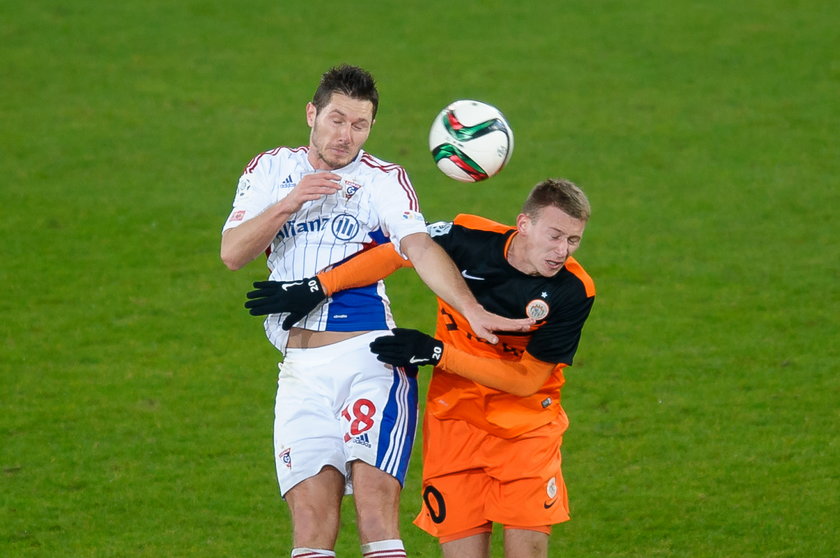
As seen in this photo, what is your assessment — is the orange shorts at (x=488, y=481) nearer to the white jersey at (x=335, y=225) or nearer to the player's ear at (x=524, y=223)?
the white jersey at (x=335, y=225)

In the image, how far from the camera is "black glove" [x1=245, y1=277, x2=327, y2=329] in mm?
5516

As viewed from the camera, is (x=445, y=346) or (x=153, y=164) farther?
(x=153, y=164)

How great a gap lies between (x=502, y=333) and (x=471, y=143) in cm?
103

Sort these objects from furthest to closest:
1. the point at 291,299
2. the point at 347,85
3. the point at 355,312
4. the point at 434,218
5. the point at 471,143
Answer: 1. the point at 434,218
2. the point at 471,143
3. the point at 355,312
4. the point at 347,85
5. the point at 291,299

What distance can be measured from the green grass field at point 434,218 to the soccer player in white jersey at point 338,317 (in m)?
1.65

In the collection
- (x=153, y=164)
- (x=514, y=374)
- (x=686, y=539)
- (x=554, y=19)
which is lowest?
(x=686, y=539)

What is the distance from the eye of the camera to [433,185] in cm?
1312

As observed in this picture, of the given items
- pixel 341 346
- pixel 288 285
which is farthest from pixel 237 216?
pixel 341 346

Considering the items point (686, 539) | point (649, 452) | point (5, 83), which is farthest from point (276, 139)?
point (686, 539)

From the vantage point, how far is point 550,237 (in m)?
5.36

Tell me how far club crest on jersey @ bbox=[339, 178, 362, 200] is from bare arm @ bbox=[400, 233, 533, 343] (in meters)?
0.40

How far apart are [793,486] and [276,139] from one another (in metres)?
8.42

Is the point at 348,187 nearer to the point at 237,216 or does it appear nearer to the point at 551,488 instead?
the point at 237,216

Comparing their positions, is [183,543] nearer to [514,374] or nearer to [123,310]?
[514,374]
